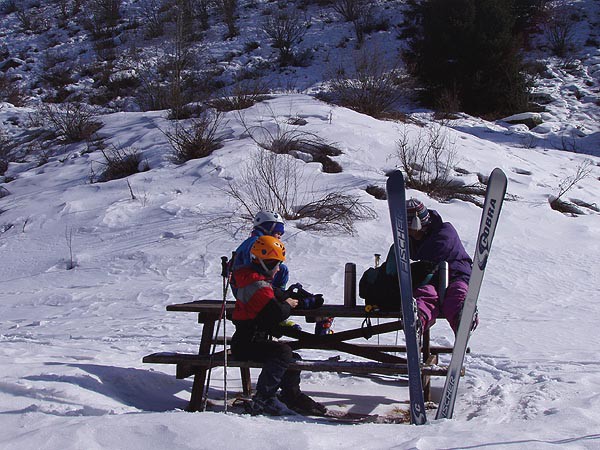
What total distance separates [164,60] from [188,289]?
16556 mm

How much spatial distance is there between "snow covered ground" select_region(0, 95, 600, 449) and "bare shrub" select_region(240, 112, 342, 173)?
0.30 m

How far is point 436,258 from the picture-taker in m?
5.09

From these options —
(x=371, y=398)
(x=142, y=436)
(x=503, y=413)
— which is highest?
(x=142, y=436)

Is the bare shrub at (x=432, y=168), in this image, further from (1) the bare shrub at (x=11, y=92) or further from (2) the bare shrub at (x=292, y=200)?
(1) the bare shrub at (x=11, y=92)

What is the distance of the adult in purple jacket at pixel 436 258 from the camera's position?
15.3 ft

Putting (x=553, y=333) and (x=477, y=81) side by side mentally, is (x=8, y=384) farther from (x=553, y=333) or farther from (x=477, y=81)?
(x=477, y=81)

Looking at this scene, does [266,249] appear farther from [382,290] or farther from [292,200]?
[292,200]

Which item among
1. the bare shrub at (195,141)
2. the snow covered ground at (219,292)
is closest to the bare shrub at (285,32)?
the snow covered ground at (219,292)

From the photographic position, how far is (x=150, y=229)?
1071 centimetres

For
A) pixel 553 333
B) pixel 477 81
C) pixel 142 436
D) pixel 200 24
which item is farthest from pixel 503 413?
pixel 200 24

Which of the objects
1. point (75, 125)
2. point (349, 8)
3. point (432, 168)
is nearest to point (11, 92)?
point (75, 125)

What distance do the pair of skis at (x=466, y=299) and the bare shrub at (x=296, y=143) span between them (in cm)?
865

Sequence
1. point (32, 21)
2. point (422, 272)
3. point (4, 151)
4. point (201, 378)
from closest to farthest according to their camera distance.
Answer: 1. point (201, 378)
2. point (422, 272)
3. point (4, 151)
4. point (32, 21)

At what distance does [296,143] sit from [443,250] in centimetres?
848
